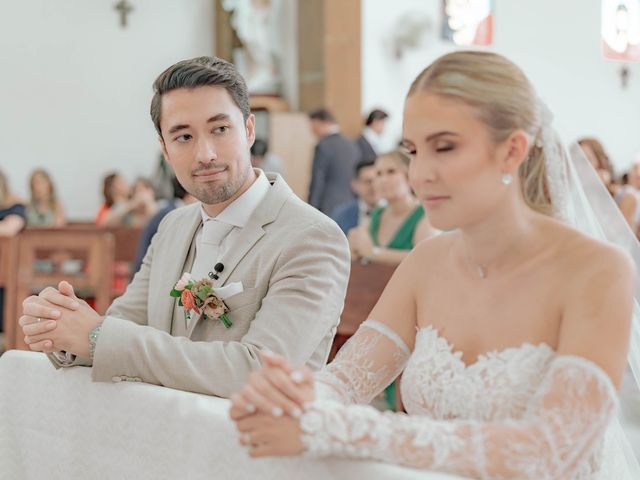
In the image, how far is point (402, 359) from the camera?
1.84 metres

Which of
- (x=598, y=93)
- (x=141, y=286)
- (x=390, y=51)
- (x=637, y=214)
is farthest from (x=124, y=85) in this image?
(x=141, y=286)

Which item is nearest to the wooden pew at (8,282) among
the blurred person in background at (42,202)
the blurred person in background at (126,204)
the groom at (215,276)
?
the blurred person in background at (126,204)

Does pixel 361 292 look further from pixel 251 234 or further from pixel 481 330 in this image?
pixel 481 330

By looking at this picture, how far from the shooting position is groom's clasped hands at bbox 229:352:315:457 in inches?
56.6

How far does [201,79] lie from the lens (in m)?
2.33

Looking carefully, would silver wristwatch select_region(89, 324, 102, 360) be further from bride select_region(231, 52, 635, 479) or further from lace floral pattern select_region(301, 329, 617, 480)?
lace floral pattern select_region(301, 329, 617, 480)

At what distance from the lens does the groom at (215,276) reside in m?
2.04

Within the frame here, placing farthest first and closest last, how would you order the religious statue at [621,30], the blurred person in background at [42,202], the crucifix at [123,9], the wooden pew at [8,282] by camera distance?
the religious statue at [621,30]
the crucifix at [123,9]
the blurred person in background at [42,202]
the wooden pew at [8,282]

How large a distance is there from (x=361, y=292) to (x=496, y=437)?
3.22 m

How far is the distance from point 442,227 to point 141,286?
123cm

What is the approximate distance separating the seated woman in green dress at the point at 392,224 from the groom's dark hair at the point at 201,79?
8.02 feet

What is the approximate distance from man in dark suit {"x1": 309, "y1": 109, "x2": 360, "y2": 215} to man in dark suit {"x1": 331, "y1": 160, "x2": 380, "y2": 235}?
144cm

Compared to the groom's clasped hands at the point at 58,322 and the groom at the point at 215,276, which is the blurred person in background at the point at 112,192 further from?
the groom's clasped hands at the point at 58,322

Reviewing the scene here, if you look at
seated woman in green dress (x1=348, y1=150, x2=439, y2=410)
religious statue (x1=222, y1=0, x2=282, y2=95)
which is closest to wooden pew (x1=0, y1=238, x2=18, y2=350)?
seated woman in green dress (x1=348, y1=150, x2=439, y2=410)
